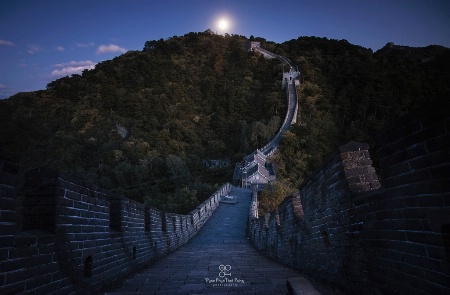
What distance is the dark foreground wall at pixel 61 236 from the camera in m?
2.17

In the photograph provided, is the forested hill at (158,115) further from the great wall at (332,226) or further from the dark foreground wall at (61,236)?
the great wall at (332,226)

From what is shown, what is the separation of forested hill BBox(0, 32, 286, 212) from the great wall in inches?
842

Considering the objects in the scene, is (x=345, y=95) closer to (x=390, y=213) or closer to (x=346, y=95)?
(x=346, y=95)

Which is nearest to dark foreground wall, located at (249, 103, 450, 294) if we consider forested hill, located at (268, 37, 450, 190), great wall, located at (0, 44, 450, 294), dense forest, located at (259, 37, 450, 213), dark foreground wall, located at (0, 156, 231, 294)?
great wall, located at (0, 44, 450, 294)

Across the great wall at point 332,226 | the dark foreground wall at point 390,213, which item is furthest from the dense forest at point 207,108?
the dark foreground wall at point 390,213

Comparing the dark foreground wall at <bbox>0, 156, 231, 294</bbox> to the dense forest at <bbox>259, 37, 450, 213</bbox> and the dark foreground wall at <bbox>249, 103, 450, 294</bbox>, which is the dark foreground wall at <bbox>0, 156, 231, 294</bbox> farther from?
the dense forest at <bbox>259, 37, 450, 213</bbox>

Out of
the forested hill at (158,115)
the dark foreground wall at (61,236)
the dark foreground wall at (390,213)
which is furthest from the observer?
the forested hill at (158,115)

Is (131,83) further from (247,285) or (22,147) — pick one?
(247,285)

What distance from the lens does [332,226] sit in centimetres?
369

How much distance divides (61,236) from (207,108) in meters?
81.7

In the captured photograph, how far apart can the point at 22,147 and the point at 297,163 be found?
126ft

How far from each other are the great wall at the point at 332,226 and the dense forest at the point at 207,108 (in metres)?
21.4

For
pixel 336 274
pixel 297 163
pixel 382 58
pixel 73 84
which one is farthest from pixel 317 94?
pixel 336 274

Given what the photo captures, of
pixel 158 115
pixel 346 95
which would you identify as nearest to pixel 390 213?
pixel 158 115
